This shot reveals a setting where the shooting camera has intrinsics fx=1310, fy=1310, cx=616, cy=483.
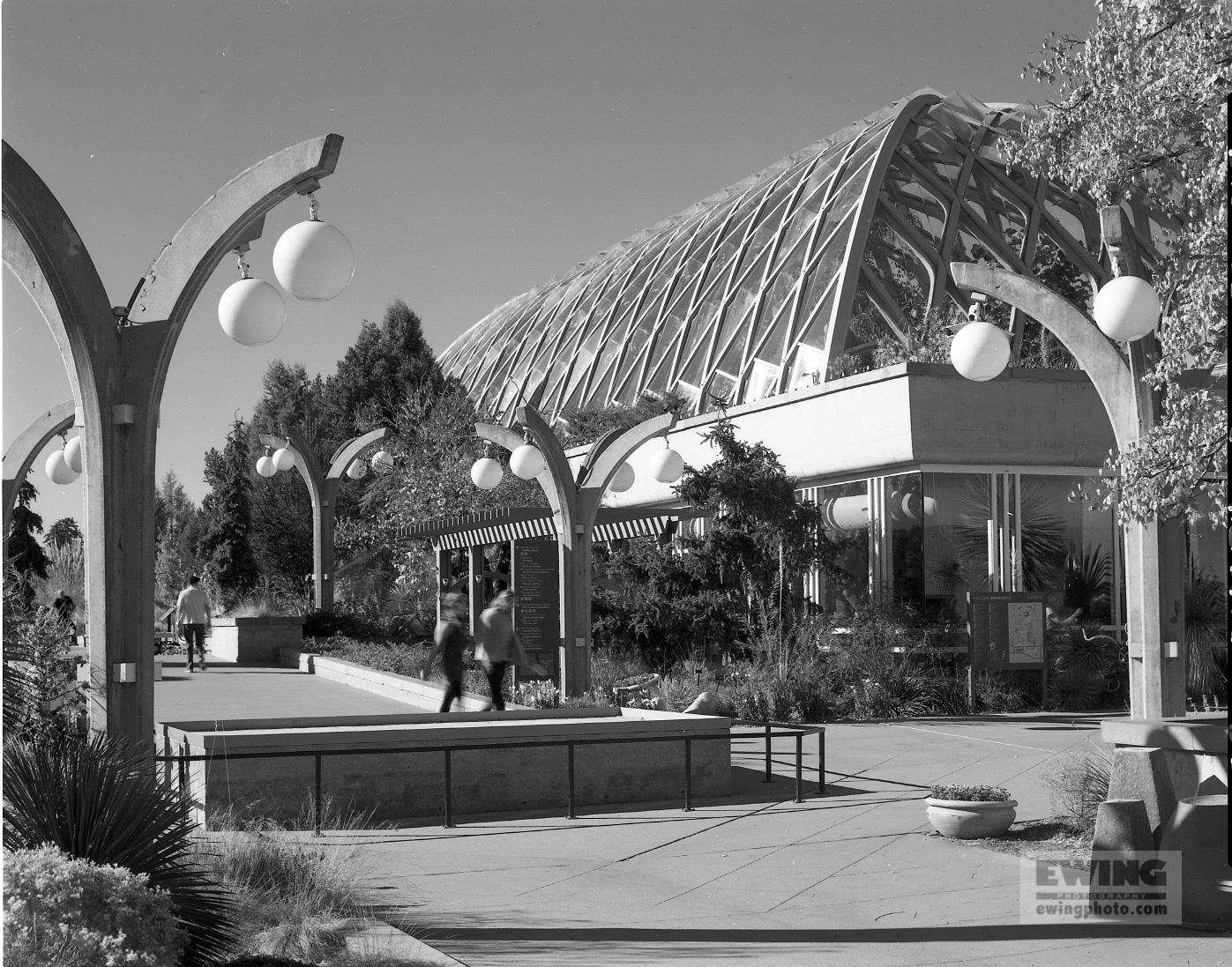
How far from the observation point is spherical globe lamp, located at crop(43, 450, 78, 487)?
790 inches

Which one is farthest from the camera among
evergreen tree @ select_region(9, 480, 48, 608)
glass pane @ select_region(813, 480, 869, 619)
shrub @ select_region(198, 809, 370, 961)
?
evergreen tree @ select_region(9, 480, 48, 608)

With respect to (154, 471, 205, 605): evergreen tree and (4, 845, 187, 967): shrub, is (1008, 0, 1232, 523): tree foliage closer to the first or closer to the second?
(4, 845, 187, 967): shrub

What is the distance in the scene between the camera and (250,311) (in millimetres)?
7988

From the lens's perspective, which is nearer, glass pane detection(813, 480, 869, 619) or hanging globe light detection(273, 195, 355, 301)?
hanging globe light detection(273, 195, 355, 301)

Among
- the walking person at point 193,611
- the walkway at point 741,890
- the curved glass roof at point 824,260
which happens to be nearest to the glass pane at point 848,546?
the curved glass roof at point 824,260

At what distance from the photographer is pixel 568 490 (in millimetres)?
17672

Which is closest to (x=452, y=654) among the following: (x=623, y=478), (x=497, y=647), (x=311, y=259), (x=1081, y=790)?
(x=497, y=647)

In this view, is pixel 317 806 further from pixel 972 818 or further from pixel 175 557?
pixel 175 557

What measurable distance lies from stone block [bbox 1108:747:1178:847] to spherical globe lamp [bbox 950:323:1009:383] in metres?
3.68

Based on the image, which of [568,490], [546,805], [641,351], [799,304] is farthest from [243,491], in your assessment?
[546,805]

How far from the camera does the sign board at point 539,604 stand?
1889 centimetres

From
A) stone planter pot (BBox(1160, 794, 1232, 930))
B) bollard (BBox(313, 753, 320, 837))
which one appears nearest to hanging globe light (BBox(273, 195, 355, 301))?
bollard (BBox(313, 753, 320, 837))

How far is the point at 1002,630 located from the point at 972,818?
34.7 ft

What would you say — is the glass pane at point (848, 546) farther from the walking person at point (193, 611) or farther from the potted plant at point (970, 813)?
the potted plant at point (970, 813)
